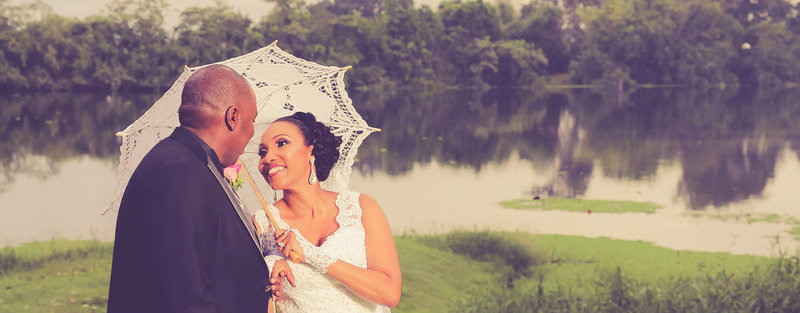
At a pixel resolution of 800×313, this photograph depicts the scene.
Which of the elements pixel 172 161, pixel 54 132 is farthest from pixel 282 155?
pixel 54 132

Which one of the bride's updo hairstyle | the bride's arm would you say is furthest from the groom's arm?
the bride's updo hairstyle

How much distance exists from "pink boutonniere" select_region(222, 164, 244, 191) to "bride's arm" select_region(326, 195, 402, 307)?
713mm

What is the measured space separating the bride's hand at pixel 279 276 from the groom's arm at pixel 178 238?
762 millimetres

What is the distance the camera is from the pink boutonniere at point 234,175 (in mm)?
4848

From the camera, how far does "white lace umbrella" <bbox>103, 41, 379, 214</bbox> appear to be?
5035mm

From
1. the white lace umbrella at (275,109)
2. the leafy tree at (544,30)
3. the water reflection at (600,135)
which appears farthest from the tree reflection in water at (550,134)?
the white lace umbrella at (275,109)

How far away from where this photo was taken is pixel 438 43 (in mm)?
89062

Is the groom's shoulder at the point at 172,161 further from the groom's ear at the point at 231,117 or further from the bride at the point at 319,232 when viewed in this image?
the bride at the point at 319,232

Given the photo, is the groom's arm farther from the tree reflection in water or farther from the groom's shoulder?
the tree reflection in water

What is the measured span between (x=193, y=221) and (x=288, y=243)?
751mm

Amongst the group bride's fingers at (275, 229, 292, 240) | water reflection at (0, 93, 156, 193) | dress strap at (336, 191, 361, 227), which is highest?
dress strap at (336, 191, 361, 227)

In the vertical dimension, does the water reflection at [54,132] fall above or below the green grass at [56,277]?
below

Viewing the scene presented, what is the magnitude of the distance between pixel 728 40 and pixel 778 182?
6646 cm

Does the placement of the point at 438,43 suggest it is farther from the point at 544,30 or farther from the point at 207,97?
the point at 207,97
